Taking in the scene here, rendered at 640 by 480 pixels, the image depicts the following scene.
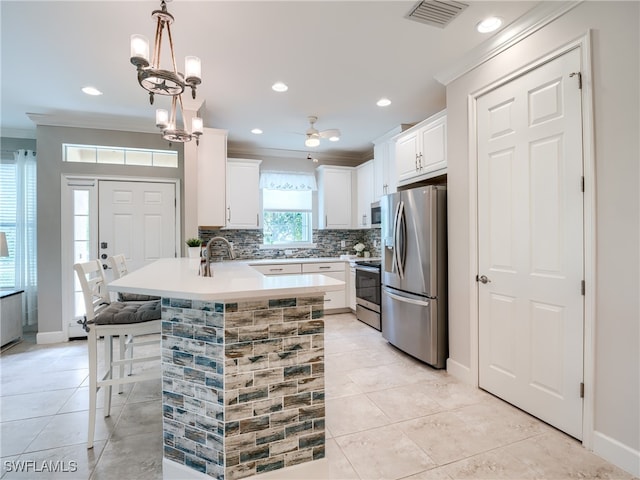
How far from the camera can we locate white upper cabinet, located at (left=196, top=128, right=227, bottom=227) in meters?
3.59

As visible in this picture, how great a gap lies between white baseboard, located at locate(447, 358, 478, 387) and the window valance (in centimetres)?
362

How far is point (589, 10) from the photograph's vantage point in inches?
70.5

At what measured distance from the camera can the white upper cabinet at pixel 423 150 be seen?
10.0ft

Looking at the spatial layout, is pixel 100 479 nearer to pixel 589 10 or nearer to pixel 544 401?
pixel 544 401

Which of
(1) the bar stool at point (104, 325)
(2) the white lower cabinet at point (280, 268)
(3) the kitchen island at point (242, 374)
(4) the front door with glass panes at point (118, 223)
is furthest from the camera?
(2) the white lower cabinet at point (280, 268)

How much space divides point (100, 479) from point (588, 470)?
2.57 m

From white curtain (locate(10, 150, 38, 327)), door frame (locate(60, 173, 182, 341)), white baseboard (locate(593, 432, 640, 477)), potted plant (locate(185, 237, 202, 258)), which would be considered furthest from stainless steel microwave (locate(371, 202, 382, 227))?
white curtain (locate(10, 150, 38, 327))

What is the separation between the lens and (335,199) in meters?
5.39

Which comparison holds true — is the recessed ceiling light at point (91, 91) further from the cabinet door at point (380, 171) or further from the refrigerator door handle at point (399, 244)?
the cabinet door at point (380, 171)

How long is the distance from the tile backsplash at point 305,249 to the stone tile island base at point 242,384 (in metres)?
3.55

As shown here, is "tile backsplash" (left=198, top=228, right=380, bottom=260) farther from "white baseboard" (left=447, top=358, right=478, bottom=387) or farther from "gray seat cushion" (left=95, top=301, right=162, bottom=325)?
"gray seat cushion" (left=95, top=301, right=162, bottom=325)

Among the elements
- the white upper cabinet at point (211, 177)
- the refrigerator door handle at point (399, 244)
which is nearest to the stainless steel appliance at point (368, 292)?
the refrigerator door handle at point (399, 244)

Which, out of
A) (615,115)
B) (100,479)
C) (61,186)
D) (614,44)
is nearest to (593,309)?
(615,115)

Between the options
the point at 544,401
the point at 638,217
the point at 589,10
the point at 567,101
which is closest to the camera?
the point at 638,217
